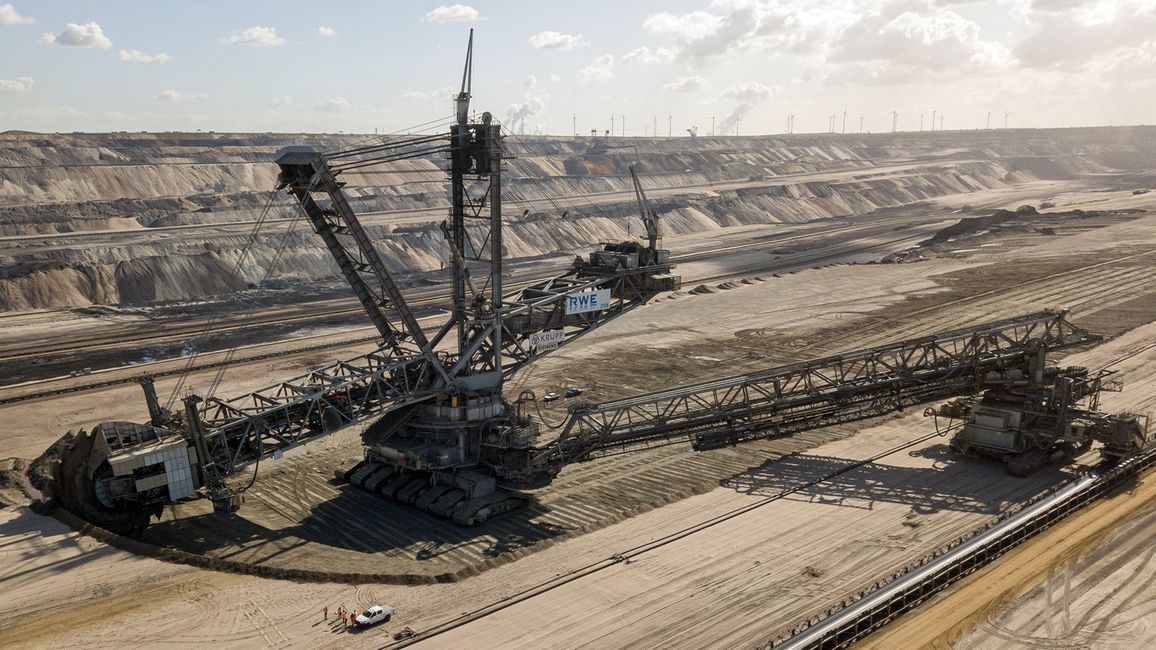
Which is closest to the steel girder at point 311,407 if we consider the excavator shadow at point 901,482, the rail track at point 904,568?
Result: the rail track at point 904,568

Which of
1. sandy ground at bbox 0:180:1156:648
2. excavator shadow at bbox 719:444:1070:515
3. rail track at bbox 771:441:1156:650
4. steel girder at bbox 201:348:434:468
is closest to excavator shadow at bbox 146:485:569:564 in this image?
sandy ground at bbox 0:180:1156:648

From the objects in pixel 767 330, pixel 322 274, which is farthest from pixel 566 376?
pixel 322 274

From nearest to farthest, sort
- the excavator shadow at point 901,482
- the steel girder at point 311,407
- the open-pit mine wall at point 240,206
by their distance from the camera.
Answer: the steel girder at point 311,407
the excavator shadow at point 901,482
the open-pit mine wall at point 240,206

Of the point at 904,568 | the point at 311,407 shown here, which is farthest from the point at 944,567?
the point at 311,407

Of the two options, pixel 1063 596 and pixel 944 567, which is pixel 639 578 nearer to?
pixel 944 567

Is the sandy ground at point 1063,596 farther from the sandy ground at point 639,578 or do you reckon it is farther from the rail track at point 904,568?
the sandy ground at point 639,578

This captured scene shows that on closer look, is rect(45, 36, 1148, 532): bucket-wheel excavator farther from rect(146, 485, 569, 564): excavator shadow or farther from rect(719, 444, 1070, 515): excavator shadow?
rect(719, 444, 1070, 515): excavator shadow
